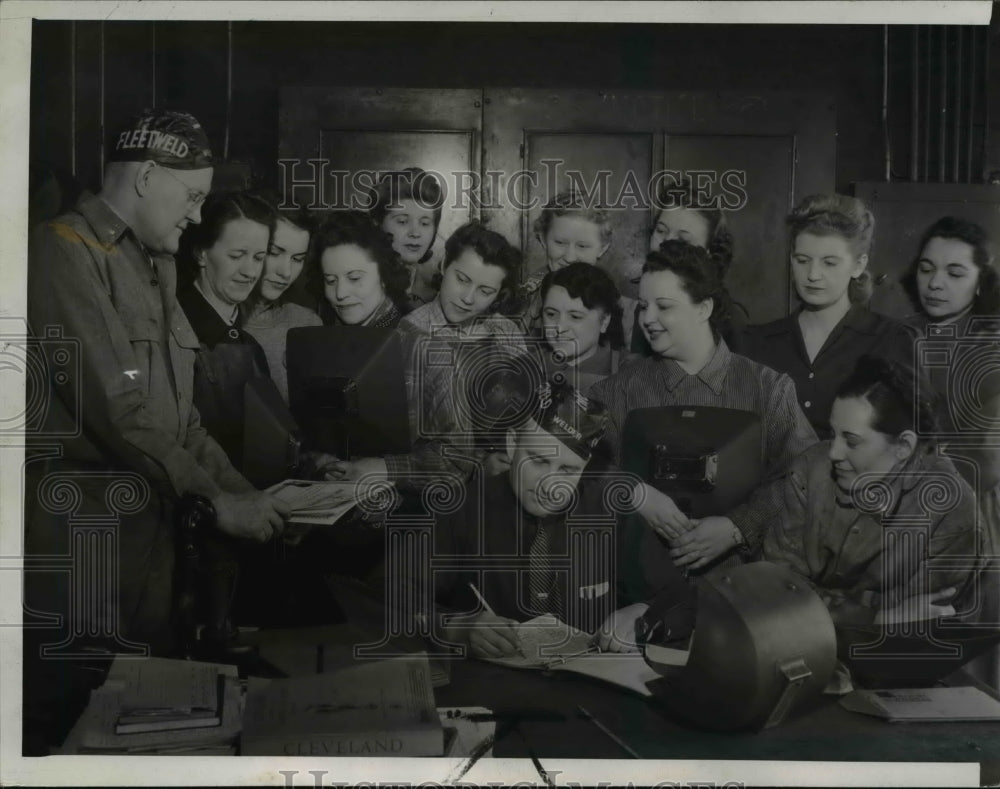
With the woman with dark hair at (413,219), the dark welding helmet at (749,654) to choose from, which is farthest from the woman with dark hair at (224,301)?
the dark welding helmet at (749,654)

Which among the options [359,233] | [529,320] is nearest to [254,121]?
[359,233]

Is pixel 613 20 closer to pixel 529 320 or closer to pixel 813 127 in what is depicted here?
pixel 813 127

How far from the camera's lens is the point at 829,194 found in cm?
331

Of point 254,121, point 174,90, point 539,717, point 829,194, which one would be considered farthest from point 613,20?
point 539,717

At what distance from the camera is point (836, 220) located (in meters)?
3.31

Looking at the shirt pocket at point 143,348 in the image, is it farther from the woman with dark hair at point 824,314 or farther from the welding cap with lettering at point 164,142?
the woman with dark hair at point 824,314

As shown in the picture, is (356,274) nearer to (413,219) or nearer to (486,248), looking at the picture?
(413,219)

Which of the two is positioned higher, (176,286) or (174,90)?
(174,90)

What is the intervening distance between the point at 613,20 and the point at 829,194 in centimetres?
90

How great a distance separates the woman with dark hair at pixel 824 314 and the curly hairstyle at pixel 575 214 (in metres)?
0.56

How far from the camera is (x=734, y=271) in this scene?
3.31 meters

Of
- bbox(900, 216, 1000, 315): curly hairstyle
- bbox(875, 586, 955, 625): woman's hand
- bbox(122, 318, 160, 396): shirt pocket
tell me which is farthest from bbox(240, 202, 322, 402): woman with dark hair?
bbox(875, 586, 955, 625): woman's hand

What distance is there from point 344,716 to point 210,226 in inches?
64.2

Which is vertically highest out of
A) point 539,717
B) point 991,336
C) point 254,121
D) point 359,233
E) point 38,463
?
point 254,121
